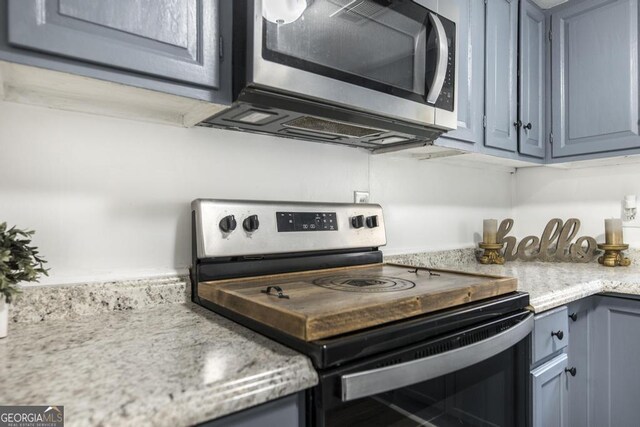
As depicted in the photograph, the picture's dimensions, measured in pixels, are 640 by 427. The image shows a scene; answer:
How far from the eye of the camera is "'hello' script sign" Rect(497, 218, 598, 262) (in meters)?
1.86

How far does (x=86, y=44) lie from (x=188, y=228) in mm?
546

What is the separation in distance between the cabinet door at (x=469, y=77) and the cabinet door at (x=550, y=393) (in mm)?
807

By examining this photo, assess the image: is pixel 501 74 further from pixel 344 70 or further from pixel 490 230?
pixel 344 70

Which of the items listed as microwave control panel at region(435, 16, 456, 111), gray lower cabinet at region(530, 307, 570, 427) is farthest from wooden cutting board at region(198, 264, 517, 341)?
microwave control panel at region(435, 16, 456, 111)

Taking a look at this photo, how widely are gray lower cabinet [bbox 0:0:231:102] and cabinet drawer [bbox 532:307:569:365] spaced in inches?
43.2

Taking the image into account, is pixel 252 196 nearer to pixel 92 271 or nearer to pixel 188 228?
pixel 188 228

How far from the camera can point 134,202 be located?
3.36 ft

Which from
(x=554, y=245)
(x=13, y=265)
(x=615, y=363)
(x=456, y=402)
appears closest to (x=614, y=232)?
(x=554, y=245)

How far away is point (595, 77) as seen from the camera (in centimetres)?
172

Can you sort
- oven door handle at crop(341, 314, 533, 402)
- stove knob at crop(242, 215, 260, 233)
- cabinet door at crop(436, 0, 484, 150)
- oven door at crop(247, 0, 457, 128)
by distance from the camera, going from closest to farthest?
1. oven door handle at crop(341, 314, 533, 402)
2. oven door at crop(247, 0, 457, 128)
3. stove knob at crop(242, 215, 260, 233)
4. cabinet door at crop(436, 0, 484, 150)

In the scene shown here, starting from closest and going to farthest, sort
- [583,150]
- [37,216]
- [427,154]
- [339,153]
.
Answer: [37,216]
[339,153]
[427,154]
[583,150]

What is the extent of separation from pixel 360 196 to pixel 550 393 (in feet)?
2.96

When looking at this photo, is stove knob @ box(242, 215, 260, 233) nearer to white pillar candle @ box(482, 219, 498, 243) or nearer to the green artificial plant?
the green artificial plant

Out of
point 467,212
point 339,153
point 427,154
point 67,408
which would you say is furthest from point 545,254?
point 67,408
